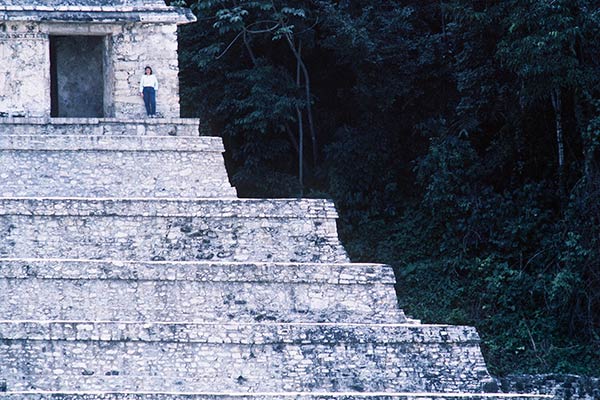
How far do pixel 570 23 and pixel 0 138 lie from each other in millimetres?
6987

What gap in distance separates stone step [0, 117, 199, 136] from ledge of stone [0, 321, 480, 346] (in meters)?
4.98

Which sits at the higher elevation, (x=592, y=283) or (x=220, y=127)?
(x=220, y=127)

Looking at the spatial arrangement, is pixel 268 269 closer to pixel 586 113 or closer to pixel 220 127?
pixel 586 113

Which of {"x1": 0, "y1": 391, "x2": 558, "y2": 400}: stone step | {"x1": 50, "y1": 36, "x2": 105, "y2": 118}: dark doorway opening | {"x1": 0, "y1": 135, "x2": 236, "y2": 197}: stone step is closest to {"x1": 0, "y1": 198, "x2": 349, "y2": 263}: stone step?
{"x1": 0, "y1": 135, "x2": 236, "y2": 197}: stone step

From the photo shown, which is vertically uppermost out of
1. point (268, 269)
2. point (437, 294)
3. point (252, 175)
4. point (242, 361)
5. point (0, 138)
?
point (252, 175)

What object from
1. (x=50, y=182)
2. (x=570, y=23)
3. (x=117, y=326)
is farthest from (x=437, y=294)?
(x=117, y=326)

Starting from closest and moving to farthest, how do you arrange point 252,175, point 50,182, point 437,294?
1. point 50,182
2. point 437,294
3. point 252,175

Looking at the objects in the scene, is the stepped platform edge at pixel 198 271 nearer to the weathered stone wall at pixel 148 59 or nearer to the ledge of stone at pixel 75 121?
the ledge of stone at pixel 75 121

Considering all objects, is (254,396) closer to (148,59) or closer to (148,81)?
(148,81)

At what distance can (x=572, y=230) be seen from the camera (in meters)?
19.9

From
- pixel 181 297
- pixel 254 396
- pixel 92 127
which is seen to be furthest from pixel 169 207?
pixel 254 396

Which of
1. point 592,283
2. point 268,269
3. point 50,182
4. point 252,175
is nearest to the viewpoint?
point 268,269

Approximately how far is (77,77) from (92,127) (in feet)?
6.73

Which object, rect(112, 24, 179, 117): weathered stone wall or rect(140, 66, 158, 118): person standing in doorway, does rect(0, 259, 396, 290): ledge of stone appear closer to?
rect(140, 66, 158, 118): person standing in doorway
